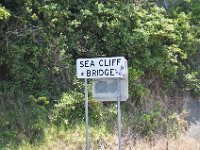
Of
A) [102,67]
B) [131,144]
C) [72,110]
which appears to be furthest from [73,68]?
[102,67]

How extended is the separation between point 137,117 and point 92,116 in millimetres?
1783

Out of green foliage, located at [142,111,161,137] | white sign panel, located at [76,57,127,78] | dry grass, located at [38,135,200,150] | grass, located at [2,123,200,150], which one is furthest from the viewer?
green foliage, located at [142,111,161,137]

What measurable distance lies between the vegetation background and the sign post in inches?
127

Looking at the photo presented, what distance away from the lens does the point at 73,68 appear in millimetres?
15812

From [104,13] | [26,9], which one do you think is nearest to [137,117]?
[104,13]

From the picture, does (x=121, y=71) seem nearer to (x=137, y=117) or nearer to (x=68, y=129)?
(x=68, y=129)

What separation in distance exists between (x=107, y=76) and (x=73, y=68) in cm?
503

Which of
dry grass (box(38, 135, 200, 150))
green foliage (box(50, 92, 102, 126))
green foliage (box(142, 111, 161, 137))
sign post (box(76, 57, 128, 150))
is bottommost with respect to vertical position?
dry grass (box(38, 135, 200, 150))

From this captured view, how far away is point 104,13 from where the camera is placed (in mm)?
16859

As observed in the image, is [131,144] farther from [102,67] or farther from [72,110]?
[102,67]

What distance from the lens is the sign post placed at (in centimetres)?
1086

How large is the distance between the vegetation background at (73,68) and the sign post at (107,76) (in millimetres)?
3227

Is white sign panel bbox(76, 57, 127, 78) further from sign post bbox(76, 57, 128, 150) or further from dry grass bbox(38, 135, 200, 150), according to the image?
dry grass bbox(38, 135, 200, 150)

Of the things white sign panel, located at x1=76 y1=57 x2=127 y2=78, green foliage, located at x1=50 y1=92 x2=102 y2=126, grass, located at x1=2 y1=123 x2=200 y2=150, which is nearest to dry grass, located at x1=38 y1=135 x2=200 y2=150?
grass, located at x1=2 y1=123 x2=200 y2=150
